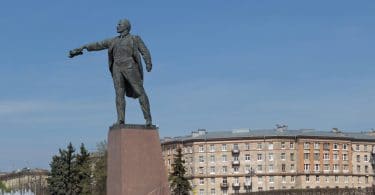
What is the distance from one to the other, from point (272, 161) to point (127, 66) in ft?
295

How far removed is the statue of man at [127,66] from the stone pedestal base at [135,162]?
348 millimetres

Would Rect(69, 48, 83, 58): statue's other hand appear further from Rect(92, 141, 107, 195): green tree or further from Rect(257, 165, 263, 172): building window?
Rect(257, 165, 263, 172): building window

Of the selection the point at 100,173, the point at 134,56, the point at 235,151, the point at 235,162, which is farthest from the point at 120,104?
the point at 235,162

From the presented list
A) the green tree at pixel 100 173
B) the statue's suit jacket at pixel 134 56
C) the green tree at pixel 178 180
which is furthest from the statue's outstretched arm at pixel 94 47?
the green tree at pixel 100 173

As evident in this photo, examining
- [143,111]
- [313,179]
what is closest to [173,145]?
[313,179]

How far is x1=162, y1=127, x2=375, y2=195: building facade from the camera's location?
4112 inches

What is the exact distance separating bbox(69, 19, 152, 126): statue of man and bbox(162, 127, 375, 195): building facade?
288 feet

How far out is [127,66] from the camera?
655 inches

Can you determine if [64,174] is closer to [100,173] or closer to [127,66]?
[100,173]

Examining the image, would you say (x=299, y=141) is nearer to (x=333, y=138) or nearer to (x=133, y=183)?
(x=333, y=138)

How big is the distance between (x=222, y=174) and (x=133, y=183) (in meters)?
91.3

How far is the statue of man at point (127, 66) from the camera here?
1666cm

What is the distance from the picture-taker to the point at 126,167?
15992mm

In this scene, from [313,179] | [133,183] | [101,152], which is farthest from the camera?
[313,179]
